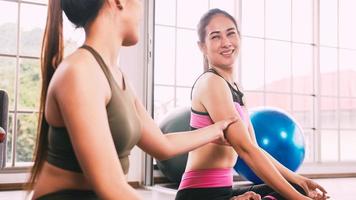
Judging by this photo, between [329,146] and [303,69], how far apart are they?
3.22ft

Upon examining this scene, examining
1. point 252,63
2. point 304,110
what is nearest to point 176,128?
point 252,63

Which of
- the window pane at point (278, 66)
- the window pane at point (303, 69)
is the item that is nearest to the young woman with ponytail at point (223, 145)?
the window pane at point (278, 66)

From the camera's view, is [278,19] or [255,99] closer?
[255,99]

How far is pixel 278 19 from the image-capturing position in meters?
4.68

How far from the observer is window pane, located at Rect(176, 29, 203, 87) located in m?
4.00

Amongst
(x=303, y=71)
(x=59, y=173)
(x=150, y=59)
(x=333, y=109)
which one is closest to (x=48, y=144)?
(x=59, y=173)

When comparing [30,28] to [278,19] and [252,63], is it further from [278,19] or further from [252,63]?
[278,19]

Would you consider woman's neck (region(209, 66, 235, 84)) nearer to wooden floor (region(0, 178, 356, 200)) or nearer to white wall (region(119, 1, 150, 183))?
wooden floor (region(0, 178, 356, 200))

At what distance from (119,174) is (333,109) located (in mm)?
4793

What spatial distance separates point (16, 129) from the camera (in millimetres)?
3359

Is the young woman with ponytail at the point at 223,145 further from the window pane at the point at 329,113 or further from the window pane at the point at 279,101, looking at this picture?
the window pane at the point at 329,113

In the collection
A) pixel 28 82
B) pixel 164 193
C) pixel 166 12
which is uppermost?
pixel 166 12

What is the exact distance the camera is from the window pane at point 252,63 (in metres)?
4.34

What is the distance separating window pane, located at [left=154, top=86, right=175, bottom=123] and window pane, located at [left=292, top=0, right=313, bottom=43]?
1.74 meters
